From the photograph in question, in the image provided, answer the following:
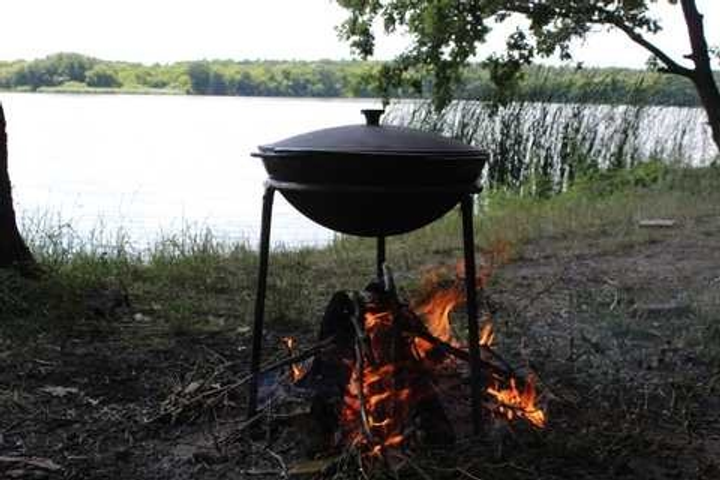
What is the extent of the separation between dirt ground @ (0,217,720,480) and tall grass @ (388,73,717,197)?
498 cm

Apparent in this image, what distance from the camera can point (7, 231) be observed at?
14.2 feet

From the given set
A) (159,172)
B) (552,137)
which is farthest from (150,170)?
(552,137)

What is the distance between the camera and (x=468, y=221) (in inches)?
108

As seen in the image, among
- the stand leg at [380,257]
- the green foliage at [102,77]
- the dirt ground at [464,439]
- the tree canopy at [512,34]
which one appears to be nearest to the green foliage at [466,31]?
the tree canopy at [512,34]

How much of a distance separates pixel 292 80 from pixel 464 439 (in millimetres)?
12466

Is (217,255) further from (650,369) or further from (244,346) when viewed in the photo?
(650,369)

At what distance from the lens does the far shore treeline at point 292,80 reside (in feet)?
32.8

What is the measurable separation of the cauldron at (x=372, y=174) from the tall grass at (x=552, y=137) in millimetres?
6340

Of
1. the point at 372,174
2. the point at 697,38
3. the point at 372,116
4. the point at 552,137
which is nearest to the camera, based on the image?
the point at 372,174

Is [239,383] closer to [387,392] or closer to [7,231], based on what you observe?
[387,392]

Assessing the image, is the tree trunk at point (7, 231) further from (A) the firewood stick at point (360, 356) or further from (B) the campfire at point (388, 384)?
(A) the firewood stick at point (360, 356)

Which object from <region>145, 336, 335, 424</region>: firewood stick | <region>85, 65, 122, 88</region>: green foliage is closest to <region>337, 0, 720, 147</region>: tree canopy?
<region>145, 336, 335, 424</region>: firewood stick

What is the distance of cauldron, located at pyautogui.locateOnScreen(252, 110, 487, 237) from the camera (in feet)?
8.38

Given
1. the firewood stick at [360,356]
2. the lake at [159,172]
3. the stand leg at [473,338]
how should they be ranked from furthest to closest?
the lake at [159,172] → the stand leg at [473,338] → the firewood stick at [360,356]
